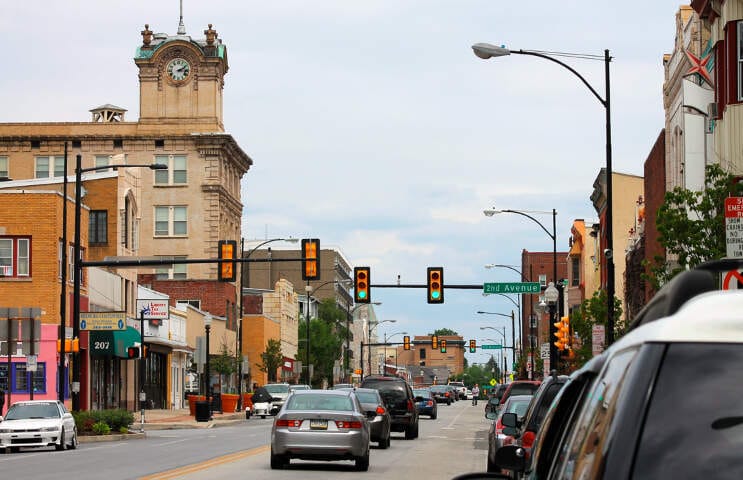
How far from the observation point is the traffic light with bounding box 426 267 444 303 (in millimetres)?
52562

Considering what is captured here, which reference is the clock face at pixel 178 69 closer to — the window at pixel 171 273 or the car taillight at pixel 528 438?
the window at pixel 171 273

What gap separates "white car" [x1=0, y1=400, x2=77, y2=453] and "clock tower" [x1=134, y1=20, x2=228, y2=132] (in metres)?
70.7

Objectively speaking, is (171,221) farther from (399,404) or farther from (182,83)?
(399,404)

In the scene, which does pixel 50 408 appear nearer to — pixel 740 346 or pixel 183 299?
pixel 740 346

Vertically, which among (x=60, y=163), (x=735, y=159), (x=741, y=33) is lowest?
(x=735, y=159)

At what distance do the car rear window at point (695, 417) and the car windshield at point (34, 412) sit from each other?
34.3 metres

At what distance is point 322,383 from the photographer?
139 m

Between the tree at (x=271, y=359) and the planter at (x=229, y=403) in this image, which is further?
the tree at (x=271, y=359)

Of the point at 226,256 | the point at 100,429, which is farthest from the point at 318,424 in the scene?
the point at 100,429

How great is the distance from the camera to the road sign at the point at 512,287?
2282 inches

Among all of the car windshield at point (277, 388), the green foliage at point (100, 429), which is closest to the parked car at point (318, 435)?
the green foliage at point (100, 429)

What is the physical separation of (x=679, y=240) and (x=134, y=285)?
57.8m

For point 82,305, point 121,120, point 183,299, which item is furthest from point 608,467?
point 121,120

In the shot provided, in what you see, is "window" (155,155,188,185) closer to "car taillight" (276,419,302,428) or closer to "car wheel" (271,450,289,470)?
"car wheel" (271,450,289,470)
